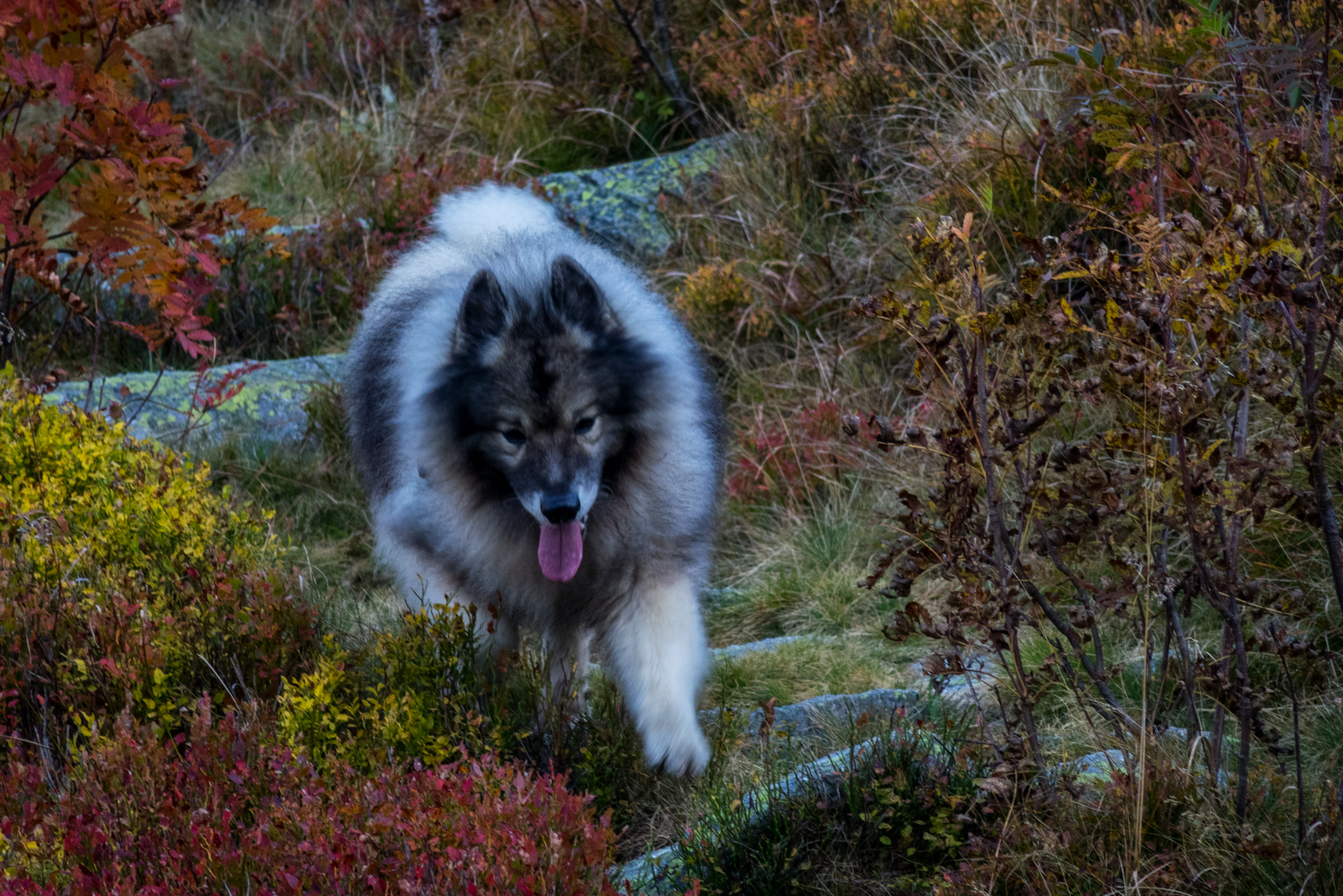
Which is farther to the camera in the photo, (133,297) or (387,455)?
(133,297)

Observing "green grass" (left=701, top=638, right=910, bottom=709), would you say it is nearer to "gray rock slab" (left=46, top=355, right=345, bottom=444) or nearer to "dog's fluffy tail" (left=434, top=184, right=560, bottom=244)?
"dog's fluffy tail" (left=434, top=184, right=560, bottom=244)

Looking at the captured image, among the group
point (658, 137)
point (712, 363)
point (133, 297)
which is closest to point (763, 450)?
point (712, 363)

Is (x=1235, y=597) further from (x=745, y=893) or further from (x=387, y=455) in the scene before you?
(x=387, y=455)

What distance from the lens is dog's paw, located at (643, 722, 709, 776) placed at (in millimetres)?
3109

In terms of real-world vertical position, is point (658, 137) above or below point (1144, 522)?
below

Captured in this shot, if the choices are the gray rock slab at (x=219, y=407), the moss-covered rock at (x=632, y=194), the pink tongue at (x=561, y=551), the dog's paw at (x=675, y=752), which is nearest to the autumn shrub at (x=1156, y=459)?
the dog's paw at (x=675, y=752)

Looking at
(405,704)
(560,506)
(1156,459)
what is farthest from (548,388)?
(1156,459)

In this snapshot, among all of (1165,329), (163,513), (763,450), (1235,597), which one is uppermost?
(1165,329)

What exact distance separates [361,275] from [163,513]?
3.83 metres

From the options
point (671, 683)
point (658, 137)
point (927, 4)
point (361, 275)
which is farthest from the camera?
point (658, 137)

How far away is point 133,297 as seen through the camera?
25.0 feet

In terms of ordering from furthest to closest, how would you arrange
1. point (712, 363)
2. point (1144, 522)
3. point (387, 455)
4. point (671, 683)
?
1. point (712, 363)
2. point (387, 455)
3. point (671, 683)
4. point (1144, 522)

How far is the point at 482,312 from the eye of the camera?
3482 mm

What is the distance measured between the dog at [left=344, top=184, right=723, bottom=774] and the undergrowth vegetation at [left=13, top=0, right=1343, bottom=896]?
227mm
